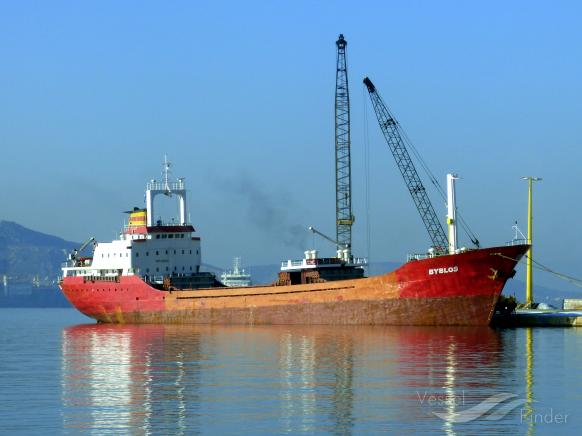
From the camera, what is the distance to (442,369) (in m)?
42.0

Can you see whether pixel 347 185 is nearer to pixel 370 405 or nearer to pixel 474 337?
pixel 474 337

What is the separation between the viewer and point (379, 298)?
65375 mm

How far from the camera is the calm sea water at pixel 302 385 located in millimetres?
30891

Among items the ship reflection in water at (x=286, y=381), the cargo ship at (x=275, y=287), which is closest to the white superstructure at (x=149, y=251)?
the cargo ship at (x=275, y=287)

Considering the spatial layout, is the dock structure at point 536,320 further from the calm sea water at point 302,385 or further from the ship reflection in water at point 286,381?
the calm sea water at point 302,385

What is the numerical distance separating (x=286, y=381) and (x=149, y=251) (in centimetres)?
4209

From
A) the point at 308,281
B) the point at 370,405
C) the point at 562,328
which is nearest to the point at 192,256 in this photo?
the point at 308,281

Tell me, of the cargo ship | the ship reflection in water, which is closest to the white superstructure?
the cargo ship

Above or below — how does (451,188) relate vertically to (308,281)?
above

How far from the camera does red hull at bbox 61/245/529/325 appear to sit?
208 feet

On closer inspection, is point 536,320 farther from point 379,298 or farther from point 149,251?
point 149,251

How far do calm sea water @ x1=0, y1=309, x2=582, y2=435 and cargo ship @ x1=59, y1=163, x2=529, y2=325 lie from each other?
445 centimetres

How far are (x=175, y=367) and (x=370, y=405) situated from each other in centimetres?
1283

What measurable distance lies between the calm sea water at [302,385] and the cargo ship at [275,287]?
4453 millimetres
